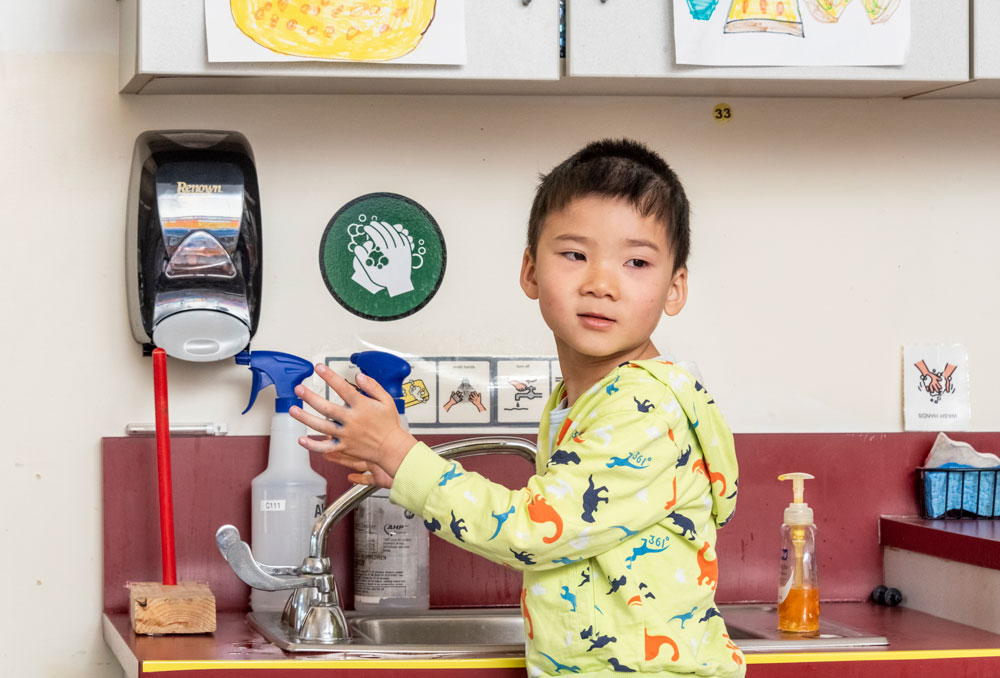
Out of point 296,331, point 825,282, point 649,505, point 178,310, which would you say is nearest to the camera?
point 649,505

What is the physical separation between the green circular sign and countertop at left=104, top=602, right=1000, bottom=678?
473 mm

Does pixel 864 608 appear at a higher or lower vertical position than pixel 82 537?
lower

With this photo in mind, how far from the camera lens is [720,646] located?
115 centimetres

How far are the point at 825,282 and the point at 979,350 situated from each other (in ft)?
0.86

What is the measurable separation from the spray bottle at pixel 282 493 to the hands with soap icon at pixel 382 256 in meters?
0.17

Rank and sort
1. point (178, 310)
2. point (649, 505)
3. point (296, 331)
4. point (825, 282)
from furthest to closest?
point (825, 282) < point (296, 331) < point (178, 310) < point (649, 505)

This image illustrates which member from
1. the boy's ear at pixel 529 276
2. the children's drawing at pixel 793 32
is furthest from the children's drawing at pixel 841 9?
the boy's ear at pixel 529 276

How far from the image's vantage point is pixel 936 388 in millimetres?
1845

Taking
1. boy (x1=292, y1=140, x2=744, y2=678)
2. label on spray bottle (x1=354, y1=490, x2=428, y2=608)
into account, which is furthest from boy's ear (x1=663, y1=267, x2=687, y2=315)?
label on spray bottle (x1=354, y1=490, x2=428, y2=608)

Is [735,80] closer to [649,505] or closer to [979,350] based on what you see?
[979,350]

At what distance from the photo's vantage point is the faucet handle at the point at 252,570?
1.39m

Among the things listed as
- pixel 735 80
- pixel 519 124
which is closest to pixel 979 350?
pixel 735 80

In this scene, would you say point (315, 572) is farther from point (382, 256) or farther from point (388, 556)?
point (382, 256)

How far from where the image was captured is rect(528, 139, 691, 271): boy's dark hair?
1162 mm
